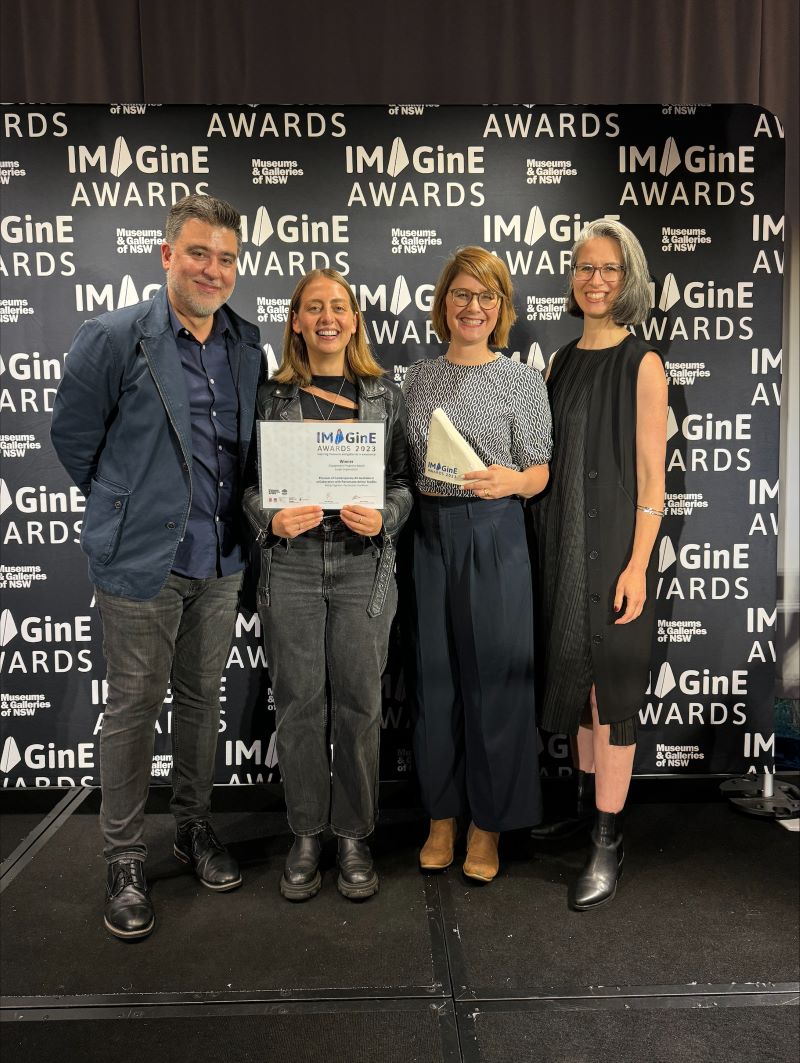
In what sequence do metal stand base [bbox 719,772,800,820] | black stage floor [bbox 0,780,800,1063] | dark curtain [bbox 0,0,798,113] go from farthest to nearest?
dark curtain [bbox 0,0,798,113] < metal stand base [bbox 719,772,800,820] < black stage floor [bbox 0,780,800,1063]

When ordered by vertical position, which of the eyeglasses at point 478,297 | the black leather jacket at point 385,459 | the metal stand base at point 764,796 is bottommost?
the metal stand base at point 764,796

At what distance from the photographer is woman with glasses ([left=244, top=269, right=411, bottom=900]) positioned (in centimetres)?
230

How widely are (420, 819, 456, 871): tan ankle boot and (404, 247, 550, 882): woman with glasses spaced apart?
0.31 feet

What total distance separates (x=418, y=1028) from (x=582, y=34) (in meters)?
3.97

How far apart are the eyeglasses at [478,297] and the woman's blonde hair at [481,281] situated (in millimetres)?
16

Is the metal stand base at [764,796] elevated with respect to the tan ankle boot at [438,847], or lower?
lower

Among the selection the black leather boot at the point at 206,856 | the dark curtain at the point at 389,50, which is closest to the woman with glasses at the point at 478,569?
the black leather boot at the point at 206,856

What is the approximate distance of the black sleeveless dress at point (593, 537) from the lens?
7.98 feet

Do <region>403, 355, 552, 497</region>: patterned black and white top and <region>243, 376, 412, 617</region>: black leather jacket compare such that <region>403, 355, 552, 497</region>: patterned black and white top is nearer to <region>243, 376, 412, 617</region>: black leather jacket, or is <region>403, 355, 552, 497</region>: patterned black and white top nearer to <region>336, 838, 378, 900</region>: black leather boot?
<region>243, 376, 412, 617</region>: black leather jacket

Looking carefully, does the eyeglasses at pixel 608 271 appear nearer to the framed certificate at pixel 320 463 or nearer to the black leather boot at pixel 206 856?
the framed certificate at pixel 320 463

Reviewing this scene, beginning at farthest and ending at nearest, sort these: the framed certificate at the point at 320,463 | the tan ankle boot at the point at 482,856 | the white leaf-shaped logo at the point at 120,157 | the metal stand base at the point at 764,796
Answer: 1. the metal stand base at the point at 764,796
2. the white leaf-shaped logo at the point at 120,157
3. the tan ankle boot at the point at 482,856
4. the framed certificate at the point at 320,463

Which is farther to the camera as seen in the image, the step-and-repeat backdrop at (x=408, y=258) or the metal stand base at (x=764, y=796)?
the metal stand base at (x=764, y=796)

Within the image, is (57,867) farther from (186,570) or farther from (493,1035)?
(493,1035)

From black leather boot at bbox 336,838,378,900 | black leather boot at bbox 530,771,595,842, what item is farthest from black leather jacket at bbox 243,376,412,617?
black leather boot at bbox 530,771,595,842
